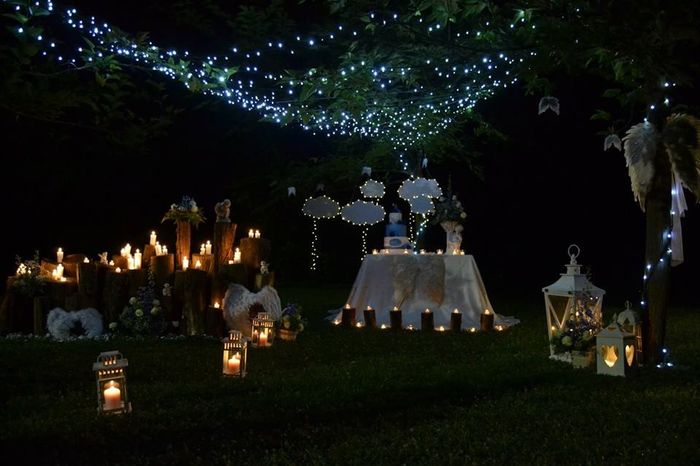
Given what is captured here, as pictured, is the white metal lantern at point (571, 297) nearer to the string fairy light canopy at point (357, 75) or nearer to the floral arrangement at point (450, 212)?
the string fairy light canopy at point (357, 75)

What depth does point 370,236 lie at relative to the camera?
2155cm

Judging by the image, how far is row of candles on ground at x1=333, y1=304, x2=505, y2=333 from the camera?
11.3 metres

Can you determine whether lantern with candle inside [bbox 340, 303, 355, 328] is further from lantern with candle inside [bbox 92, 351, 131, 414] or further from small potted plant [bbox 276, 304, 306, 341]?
lantern with candle inside [bbox 92, 351, 131, 414]

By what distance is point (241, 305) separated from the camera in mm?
10312

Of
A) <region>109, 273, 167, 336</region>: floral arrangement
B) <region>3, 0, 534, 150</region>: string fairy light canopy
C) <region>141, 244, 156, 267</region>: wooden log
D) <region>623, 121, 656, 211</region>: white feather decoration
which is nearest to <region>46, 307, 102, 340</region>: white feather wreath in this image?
<region>109, 273, 167, 336</region>: floral arrangement

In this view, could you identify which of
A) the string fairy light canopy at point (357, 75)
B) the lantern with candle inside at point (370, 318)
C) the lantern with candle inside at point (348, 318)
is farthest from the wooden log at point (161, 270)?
the lantern with candle inside at point (370, 318)

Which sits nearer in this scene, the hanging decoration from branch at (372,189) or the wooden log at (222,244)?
the wooden log at (222,244)

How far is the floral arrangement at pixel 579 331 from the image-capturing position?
7.92m

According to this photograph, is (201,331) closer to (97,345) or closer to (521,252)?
(97,345)

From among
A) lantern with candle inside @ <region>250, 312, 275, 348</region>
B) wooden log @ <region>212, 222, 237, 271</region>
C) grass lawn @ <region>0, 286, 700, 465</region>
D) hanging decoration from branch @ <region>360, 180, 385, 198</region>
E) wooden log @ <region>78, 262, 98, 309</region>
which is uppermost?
hanging decoration from branch @ <region>360, 180, 385, 198</region>

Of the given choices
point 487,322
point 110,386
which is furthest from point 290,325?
point 110,386

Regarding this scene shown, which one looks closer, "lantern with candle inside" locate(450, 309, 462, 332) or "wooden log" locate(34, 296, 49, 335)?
"wooden log" locate(34, 296, 49, 335)

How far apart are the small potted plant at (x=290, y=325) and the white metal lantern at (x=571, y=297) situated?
3120 millimetres

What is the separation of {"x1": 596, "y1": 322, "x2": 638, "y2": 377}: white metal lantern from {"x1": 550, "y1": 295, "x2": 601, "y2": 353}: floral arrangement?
38 centimetres
